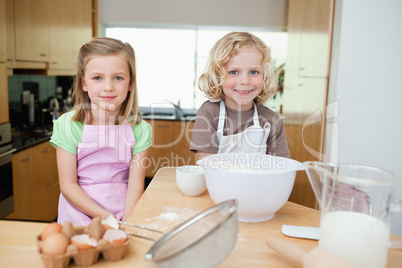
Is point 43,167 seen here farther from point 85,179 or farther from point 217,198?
point 217,198

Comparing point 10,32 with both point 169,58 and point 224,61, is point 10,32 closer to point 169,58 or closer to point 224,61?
point 224,61

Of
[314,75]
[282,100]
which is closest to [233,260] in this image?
[314,75]

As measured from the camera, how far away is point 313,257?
57 cm

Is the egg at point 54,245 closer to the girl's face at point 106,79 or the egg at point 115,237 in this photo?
the egg at point 115,237

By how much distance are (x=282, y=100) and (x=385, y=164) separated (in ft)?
7.37

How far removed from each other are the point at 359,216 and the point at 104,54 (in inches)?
37.3

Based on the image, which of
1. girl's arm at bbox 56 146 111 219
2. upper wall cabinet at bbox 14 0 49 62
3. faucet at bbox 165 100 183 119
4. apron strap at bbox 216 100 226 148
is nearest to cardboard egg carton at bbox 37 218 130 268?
girl's arm at bbox 56 146 111 219

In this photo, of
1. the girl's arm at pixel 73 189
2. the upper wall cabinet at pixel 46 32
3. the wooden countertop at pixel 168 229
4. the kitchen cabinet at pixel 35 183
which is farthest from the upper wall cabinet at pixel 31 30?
the wooden countertop at pixel 168 229

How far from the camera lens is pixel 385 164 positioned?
1825 mm

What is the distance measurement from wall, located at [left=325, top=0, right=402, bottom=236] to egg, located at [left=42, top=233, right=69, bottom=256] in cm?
165

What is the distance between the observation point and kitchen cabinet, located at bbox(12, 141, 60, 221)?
2.19 meters

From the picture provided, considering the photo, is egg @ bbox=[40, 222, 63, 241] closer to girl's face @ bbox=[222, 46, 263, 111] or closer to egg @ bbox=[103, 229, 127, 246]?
egg @ bbox=[103, 229, 127, 246]

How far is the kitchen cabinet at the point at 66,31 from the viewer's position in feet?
9.59

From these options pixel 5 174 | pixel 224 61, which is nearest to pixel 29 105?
pixel 5 174
